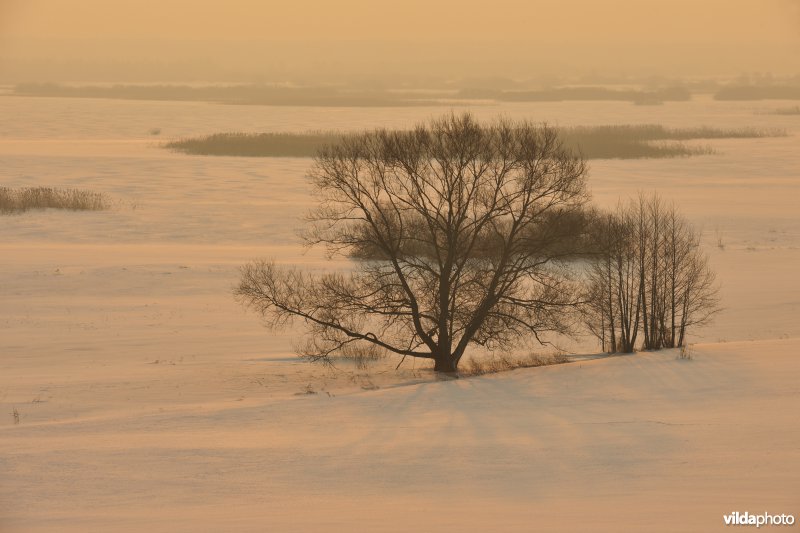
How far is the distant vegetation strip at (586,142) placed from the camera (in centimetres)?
8691

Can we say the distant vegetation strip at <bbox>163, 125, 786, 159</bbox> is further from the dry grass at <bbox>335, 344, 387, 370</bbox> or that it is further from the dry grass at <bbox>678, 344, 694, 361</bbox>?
the dry grass at <bbox>678, 344, 694, 361</bbox>

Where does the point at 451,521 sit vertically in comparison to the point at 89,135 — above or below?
below

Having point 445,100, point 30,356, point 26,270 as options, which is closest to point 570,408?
point 30,356

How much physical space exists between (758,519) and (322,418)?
10.6 meters

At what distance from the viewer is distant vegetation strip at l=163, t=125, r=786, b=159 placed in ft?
285

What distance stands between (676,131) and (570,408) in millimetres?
87765

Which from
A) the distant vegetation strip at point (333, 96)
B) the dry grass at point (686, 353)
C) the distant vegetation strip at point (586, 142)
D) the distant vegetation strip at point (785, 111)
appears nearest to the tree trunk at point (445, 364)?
the dry grass at point (686, 353)

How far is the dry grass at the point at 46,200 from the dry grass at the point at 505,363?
34.2 m

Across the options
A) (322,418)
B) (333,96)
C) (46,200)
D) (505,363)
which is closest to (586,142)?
(46,200)

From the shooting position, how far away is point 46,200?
2323 inches

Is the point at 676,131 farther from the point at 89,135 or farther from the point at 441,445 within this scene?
the point at 441,445

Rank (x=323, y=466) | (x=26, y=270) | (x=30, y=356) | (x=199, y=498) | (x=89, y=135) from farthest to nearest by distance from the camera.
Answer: (x=89, y=135) → (x=26, y=270) → (x=30, y=356) → (x=323, y=466) → (x=199, y=498)

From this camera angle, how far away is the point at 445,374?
97.5 ft

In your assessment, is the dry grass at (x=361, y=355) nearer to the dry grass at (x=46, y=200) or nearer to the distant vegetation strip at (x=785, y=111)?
the dry grass at (x=46, y=200)
